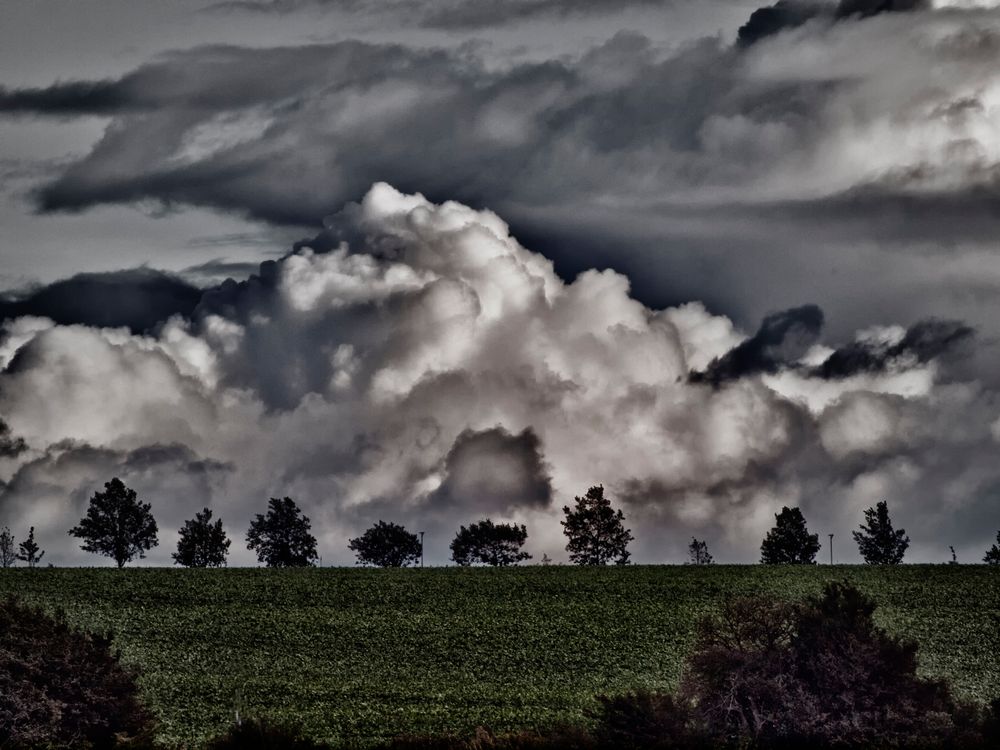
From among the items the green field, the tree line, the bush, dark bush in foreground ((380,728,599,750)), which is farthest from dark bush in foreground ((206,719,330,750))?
the tree line

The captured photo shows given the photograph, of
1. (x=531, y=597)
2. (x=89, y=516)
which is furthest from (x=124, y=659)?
(x=89, y=516)

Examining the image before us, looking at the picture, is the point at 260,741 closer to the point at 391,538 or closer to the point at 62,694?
the point at 62,694

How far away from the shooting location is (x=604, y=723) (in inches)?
1352

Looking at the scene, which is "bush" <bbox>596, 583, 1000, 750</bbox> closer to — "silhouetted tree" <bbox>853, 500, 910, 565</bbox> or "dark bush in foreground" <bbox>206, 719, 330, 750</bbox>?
"dark bush in foreground" <bbox>206, 719, 330, 750</bbox>

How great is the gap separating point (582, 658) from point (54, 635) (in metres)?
36.1

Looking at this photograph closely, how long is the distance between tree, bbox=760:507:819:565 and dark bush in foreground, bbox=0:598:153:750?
117479 mm

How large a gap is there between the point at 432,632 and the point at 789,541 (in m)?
81.0

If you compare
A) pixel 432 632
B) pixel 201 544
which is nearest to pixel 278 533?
pixel 201 544

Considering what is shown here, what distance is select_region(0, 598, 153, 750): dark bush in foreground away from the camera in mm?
35312

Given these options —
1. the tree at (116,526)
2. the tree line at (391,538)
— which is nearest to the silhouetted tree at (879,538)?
the tree line at (391,538)

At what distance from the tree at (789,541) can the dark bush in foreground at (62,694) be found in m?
117

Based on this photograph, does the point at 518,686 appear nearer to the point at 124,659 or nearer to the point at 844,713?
the point at 124,659

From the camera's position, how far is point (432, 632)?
75375 millimetres

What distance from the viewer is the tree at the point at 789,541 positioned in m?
147
